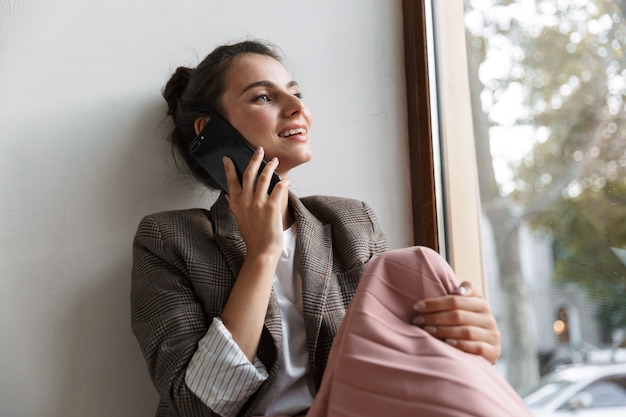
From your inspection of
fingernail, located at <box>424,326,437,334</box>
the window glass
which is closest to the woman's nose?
the window glass

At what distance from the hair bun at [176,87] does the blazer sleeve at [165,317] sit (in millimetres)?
255

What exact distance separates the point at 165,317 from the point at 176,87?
17.5 inches

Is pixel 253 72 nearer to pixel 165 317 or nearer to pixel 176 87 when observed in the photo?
pixel 176 87

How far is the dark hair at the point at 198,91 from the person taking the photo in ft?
3.64

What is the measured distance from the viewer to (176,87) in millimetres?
1171

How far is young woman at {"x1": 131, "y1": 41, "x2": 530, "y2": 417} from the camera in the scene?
0.68m

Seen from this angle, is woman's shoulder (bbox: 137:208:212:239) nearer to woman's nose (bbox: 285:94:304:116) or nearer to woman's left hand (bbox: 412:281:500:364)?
woman's nose (bbox: 285:94:304:116)

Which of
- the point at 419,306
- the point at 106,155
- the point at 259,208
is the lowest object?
the point at 419,306

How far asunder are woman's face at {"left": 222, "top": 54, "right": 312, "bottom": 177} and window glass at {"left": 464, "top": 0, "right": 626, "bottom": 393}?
1.11ft

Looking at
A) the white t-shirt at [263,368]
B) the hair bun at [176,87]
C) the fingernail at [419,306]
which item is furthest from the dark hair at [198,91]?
the fingernail at [419,306]

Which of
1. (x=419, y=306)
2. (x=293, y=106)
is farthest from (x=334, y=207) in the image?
(x=419, y=306)

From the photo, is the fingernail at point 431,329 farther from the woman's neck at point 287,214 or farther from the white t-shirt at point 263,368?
the woman's neck at point 287,214

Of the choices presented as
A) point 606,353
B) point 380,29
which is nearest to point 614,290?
point 606,353

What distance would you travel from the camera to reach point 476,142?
1189mm
